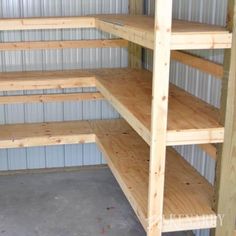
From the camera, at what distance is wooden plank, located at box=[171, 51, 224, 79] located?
8.19ft

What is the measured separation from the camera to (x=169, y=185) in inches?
99.5

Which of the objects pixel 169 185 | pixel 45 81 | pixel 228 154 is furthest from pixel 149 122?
pixel 45 81

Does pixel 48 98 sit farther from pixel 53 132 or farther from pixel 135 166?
pixel 135 166

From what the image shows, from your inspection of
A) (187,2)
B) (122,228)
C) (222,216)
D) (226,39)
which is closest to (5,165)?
(122,228)

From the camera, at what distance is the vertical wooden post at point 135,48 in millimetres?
4094

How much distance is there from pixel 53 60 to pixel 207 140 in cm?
256

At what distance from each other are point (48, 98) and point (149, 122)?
7.41ft

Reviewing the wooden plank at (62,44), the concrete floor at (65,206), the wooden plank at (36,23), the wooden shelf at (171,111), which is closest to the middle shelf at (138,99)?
the wooden shelf at (171,111)

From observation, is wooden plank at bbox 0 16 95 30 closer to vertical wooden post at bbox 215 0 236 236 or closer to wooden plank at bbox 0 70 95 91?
wooden plank at bbox 0 70 95 91

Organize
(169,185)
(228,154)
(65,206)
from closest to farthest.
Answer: (228,154), (169,185), (65,206)

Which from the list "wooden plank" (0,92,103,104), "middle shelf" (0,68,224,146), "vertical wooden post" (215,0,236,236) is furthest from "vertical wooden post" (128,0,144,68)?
"vertical wooden post" (215,0,236,236)

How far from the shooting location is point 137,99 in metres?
2.75

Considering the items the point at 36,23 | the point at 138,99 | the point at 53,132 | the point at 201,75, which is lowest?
the point at 53,132

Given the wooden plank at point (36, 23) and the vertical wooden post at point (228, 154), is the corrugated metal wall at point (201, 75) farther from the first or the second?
the wooden plank at point (36, 23)
